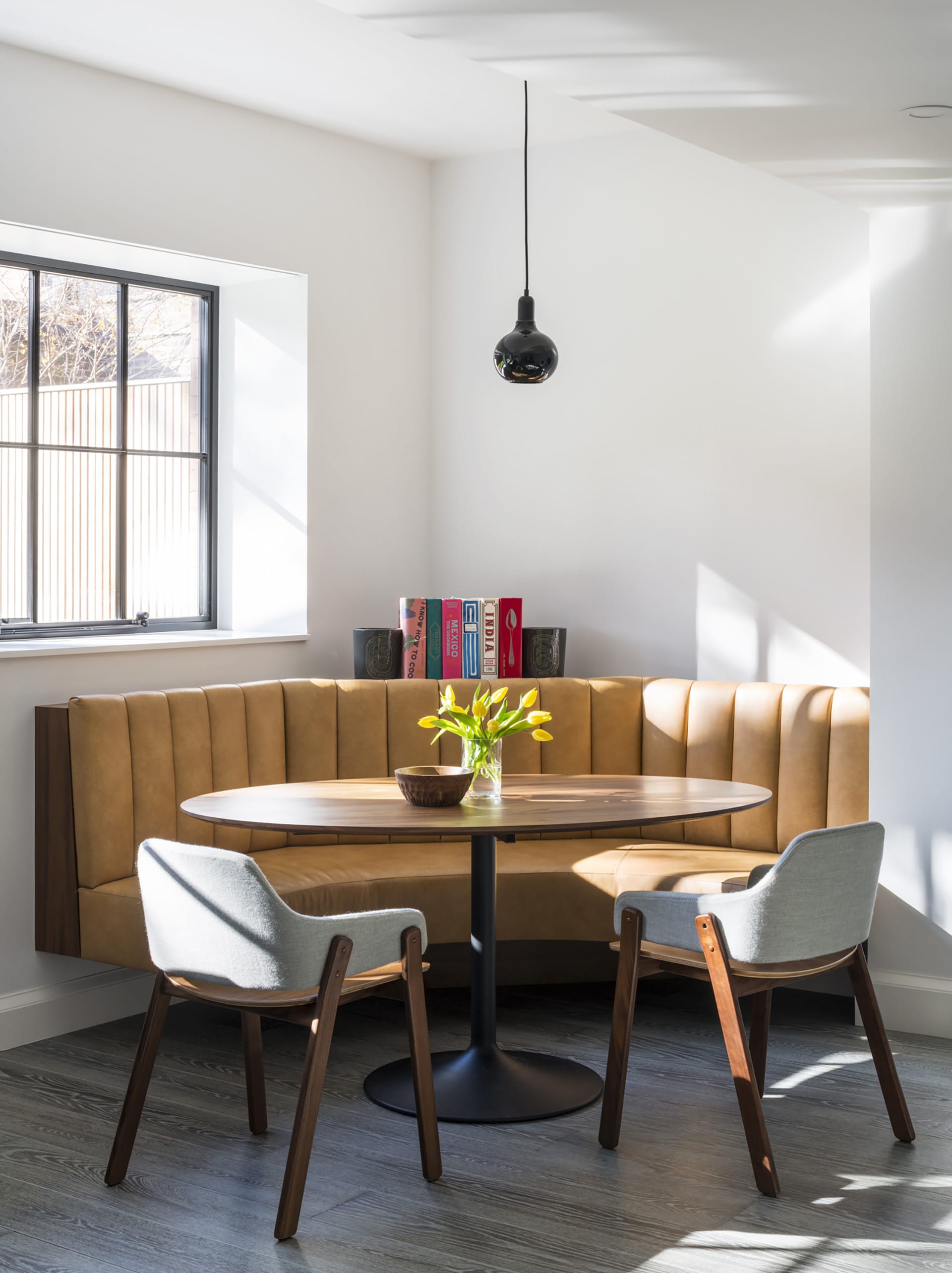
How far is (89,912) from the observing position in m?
3.92

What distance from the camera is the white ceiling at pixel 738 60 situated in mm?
2656

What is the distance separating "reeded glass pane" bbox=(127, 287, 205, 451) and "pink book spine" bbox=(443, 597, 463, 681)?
117 centimetres

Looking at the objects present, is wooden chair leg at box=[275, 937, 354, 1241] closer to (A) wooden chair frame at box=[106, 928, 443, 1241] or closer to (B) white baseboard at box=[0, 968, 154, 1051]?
(A) wooden chair frame at box=[106, 928, 443, 1241]

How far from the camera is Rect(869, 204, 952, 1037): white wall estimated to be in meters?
4.00

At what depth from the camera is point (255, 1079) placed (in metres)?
3.31

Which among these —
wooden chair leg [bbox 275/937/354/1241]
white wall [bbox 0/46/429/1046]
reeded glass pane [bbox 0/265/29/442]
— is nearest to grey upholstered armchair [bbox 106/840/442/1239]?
wooden chair leg [bbox 275/937/354/1241]

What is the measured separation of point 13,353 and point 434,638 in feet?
5.74

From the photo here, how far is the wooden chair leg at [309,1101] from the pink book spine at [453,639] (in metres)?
2.27

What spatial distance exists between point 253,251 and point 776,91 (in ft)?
7.60

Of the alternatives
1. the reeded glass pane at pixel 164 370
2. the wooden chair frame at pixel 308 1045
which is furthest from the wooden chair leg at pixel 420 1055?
the reeded glass pane at pixel 164 370

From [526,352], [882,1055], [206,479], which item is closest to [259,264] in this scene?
[206,479]

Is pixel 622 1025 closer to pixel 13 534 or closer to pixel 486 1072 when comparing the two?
pixel 486 1072

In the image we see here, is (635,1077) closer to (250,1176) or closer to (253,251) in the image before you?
(250,1176)

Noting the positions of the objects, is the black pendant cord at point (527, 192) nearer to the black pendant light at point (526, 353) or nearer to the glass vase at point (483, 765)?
the black pendant light at point (526, 353)
